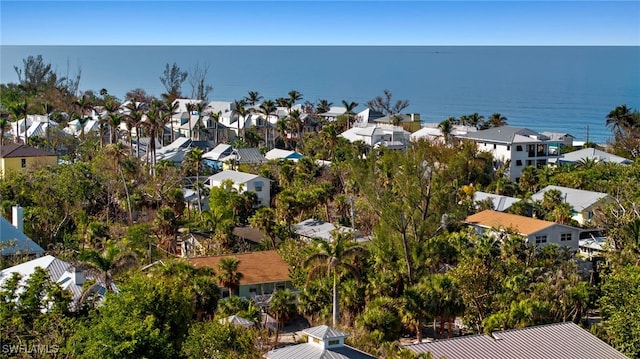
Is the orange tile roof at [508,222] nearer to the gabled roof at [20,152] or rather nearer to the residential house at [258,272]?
the residential house at [258,272]

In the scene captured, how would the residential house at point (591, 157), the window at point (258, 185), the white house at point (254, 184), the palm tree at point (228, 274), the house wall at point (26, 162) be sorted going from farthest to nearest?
the residential house at point (591, 157) < the house wall at point (26, 162) < the window at point (258, 185) < the white house at point (254, 184) < the palm tree at point (228, 274)

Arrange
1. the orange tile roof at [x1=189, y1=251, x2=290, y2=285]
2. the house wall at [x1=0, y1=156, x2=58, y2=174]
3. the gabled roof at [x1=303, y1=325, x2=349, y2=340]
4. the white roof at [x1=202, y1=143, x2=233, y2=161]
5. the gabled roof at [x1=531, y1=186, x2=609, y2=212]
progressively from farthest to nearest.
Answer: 1. the white roof at [x1=202, y1=143, x2=233, y2=161]
2. the house wall at [x1=0, y1=156, x2=58, y2=174]
3. the gabled roof at [x1=531, y1=186, x2=609, y2=212]
4. the orange tile roof at [x1=189, y1=251, x2=290, y2=285]
5. the gabled roof at [x1=303, y1=325, x2=349, y2=340]

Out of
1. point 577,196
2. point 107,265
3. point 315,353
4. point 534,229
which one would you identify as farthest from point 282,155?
point 315,353

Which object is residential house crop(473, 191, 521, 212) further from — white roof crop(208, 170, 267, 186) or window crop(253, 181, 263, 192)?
white roof crop(208, 170, 267, 186)

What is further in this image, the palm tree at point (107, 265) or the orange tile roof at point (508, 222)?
the orange tile roof at point (508, 222)

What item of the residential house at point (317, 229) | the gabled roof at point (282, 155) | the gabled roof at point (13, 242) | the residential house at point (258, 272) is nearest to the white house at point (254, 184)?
the residential house at point (317, 229)

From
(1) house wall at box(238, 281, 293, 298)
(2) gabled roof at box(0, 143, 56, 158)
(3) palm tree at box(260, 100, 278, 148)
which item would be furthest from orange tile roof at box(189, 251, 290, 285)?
(3) palm tree at box(260, 100, 278, 148)
